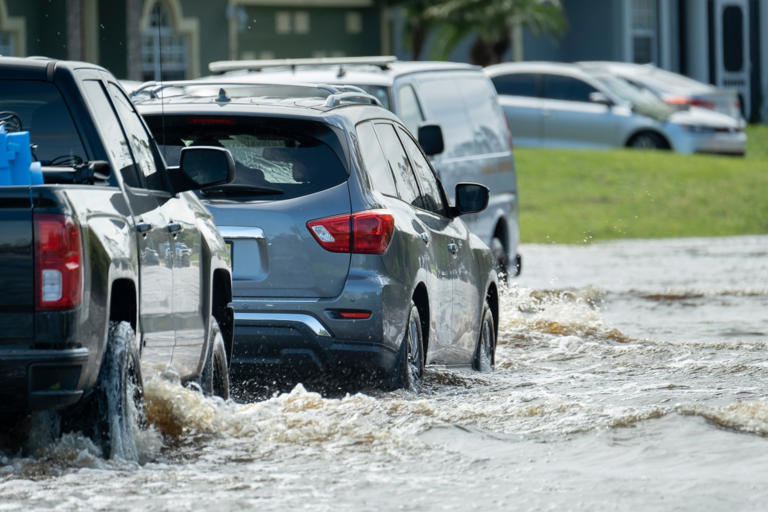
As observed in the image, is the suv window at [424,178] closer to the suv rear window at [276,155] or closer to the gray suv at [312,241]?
the gray suv at [312,241]

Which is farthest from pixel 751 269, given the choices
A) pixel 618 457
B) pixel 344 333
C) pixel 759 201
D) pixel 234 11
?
pixel 234 11

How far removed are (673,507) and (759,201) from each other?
21.8m

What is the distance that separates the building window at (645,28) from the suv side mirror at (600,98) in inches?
634

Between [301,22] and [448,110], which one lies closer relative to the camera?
[448,110]

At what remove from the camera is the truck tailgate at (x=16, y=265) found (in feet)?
19.3

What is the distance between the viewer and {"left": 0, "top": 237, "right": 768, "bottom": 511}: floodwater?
6.13m

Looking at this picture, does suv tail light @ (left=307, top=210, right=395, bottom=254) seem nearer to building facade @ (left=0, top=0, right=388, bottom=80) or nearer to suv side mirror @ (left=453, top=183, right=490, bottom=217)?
suv side mirror @ (left=453, top=183, right=490, bottom=217)

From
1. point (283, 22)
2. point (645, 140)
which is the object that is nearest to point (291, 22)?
point (283, 22)

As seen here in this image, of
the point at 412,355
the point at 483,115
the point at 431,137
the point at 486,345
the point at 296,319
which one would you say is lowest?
the point at 486,345

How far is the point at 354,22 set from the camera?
43281mm

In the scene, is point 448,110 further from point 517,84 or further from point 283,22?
point 283,22

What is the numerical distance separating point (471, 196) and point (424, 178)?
0.29 meters

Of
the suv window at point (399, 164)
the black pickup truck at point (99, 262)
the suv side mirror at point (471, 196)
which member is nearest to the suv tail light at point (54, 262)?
the black pickup truck at point (99, 262)

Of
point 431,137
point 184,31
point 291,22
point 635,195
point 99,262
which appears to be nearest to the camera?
point 99,262
